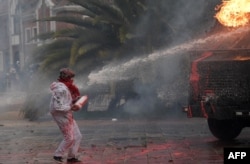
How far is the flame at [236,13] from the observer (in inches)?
478

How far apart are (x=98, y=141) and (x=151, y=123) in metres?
3.73

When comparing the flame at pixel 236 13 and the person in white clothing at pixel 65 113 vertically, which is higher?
the flame at pixel 236 13

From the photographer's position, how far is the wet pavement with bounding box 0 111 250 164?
9.73 meters

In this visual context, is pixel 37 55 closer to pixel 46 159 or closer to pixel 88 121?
pixel 88 121

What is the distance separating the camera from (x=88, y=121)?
16969 mm

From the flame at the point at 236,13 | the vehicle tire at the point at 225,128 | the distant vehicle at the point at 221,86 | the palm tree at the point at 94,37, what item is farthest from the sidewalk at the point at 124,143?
the flame at the point at 236,13

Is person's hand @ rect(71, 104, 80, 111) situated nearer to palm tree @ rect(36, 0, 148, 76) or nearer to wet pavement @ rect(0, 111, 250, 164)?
wet pavement @ rect(0, 111, 250, 164)

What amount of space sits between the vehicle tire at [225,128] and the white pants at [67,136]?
305 cm

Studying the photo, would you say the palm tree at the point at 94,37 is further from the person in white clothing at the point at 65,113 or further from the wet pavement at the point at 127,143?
the person in white clothing at the point at 65,113

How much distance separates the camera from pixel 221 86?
10391 mm

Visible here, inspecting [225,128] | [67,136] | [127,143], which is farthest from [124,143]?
[67,136]

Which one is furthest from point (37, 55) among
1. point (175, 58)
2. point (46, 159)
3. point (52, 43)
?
point (46, 159)

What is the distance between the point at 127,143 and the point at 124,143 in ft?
0.21

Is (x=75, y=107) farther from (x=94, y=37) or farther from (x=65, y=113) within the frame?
(x=94, y=37)
